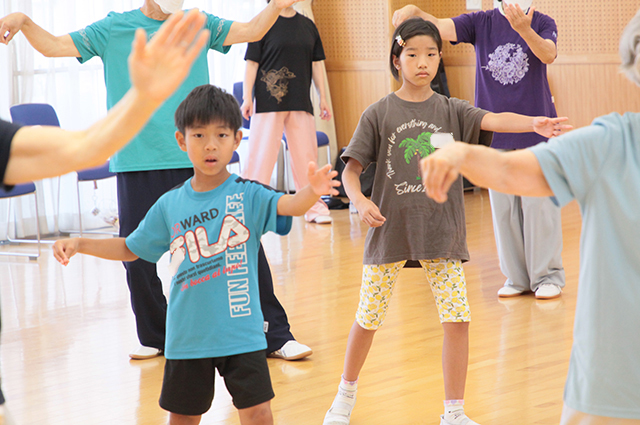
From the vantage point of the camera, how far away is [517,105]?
3895mm

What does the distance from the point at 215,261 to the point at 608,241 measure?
96cm

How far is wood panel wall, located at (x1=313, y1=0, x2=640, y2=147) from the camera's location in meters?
7.19

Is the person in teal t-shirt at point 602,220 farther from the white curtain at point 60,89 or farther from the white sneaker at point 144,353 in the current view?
the white curtain at point 60,89

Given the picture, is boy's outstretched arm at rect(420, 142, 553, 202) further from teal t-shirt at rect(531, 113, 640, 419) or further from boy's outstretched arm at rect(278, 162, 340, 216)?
boy's outstretched arm at rect(278, 162, 340, 216)

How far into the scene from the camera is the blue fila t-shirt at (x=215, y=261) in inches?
72.3

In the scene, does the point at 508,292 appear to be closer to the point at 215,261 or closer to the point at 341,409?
the point at 341,409

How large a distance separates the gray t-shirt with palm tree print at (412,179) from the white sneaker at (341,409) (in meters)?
0.47

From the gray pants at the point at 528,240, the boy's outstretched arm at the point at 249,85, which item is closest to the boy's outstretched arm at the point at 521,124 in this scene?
the gray pants at the point at 528,240

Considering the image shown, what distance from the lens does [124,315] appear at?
156 inches

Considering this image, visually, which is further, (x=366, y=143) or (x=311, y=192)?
(x=366, y=143)

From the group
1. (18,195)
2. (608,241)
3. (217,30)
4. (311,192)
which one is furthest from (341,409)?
(18,195)

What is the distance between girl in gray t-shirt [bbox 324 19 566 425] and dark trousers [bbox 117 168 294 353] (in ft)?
2.41

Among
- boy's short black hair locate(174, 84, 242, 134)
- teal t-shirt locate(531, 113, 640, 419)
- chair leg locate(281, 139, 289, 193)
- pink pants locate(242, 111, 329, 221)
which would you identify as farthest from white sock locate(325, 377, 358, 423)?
chair leg locate(281, 139, 289, 193)

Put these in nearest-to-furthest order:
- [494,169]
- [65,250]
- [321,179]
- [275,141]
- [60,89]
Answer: [494,169], [321,179], [65,250], [275,141], [60,89]
